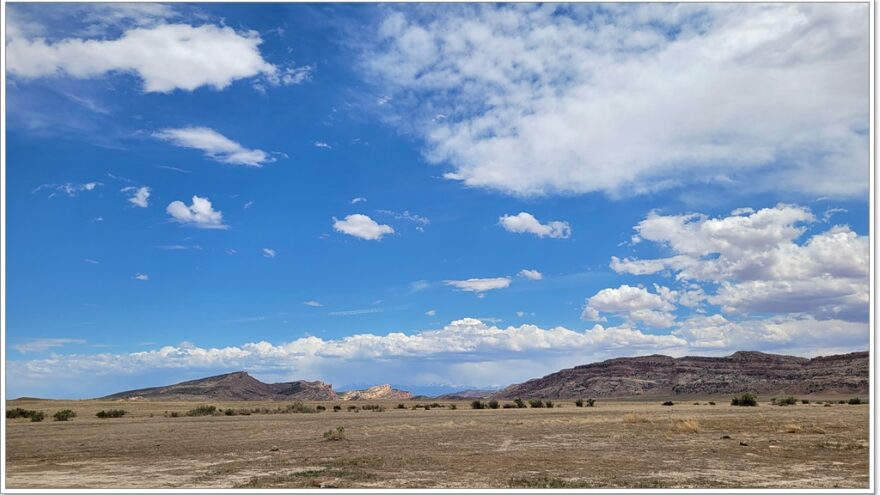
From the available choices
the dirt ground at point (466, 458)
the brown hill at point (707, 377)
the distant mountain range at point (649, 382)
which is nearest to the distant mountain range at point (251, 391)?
the distant mountain range at point (649, 382)

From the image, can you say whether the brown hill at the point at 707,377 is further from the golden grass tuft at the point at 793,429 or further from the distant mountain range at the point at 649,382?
the golden grass tuft at the point at 793,429

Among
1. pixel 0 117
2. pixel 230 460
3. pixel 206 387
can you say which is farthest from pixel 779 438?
pixel 206 387

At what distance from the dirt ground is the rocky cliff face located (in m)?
144

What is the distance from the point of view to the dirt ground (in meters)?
16.2

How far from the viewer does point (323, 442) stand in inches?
1100

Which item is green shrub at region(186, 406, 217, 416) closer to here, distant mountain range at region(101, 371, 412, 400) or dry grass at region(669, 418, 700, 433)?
dry grass at region(669, 418, 700, 433)

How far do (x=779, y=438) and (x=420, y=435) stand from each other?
14933 mm

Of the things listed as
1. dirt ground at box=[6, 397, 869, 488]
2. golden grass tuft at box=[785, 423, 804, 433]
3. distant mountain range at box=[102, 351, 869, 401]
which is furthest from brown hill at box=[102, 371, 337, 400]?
golden grass tuft at box=[785, 423, 804, 433]

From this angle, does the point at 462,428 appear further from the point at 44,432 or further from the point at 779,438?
the point at 44,432

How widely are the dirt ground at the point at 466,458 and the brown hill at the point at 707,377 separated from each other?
114m

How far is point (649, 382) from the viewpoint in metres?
165

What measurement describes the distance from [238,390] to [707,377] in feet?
387

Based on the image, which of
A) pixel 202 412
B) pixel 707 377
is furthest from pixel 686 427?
pixel 707 377

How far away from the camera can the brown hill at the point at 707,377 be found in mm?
134875
